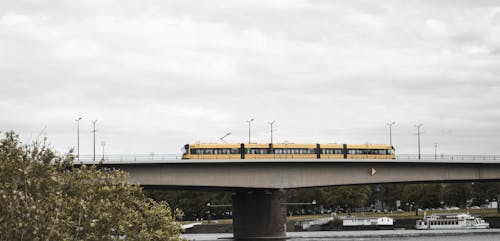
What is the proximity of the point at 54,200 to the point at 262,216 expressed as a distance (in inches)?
3237

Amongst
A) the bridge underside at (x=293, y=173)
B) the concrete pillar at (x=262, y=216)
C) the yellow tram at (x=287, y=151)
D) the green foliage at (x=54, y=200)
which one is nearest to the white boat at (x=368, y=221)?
the yellow tram at (x=287, y=151)

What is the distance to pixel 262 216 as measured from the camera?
11438cm

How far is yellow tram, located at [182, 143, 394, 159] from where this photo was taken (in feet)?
391

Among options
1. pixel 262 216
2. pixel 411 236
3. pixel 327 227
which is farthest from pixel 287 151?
pixel 327 227

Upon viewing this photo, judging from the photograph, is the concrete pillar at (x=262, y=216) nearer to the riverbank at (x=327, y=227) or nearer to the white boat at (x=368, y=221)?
the riverbank at (x=327, y=227)

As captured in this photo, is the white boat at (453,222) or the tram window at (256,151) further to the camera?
the white boat at (453,222)

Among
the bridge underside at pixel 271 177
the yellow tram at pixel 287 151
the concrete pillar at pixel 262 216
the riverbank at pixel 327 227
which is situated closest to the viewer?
the bridge underside at pixel 271 177

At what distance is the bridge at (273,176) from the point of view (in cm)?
10694

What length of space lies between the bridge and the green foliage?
63.5 metres

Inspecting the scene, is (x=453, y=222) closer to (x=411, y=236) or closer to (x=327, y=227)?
(x=327, y=227)

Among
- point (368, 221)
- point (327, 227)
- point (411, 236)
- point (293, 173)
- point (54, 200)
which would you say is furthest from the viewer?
point (327, 227)

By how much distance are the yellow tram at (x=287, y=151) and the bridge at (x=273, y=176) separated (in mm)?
5651

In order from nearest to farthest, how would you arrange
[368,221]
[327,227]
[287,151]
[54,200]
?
1. [54,200]
2. [287,151]
3. [368,221]
4. [327,227]

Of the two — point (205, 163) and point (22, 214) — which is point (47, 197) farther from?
point (205, 163)
